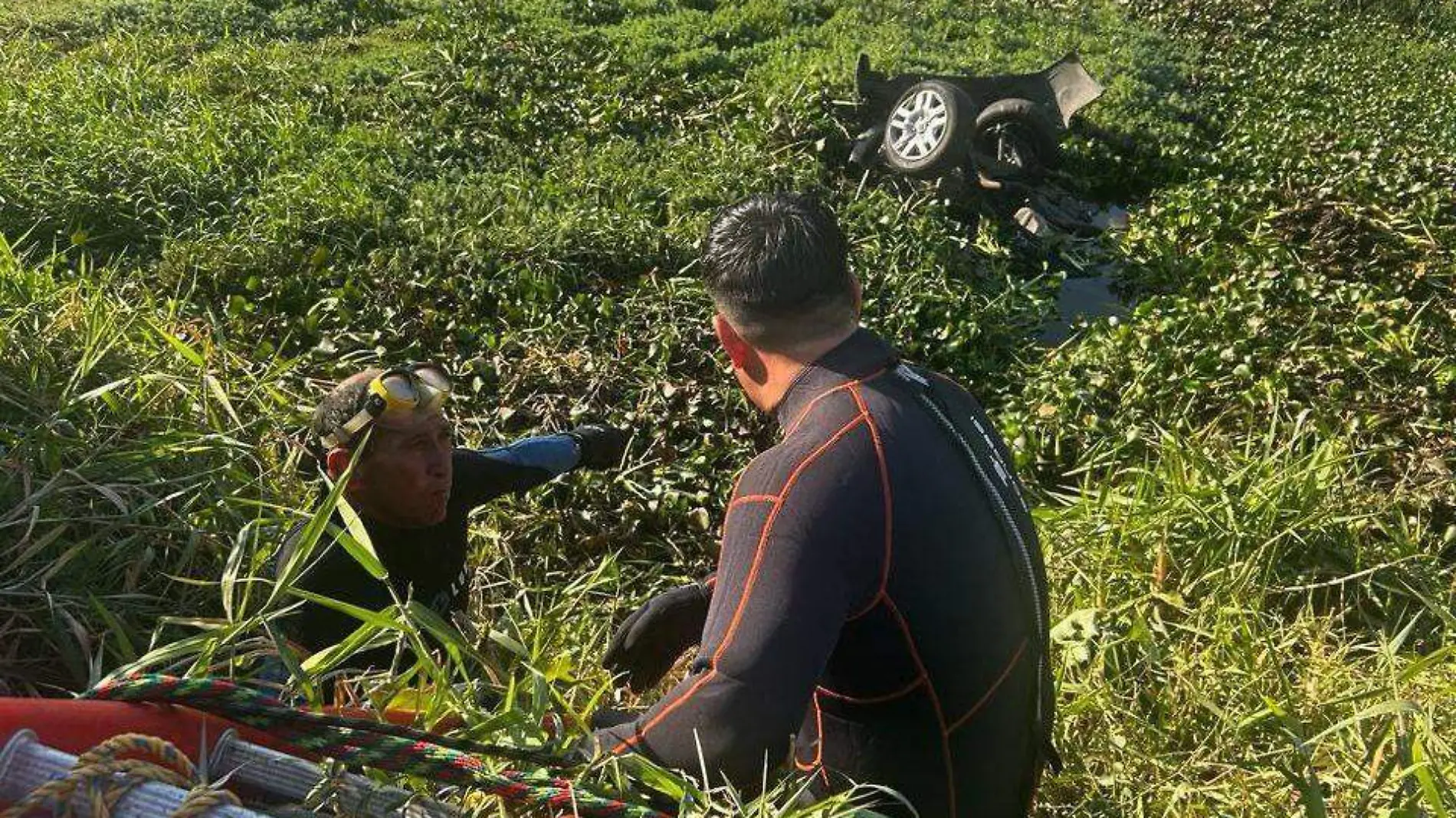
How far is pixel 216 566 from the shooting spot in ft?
8.14

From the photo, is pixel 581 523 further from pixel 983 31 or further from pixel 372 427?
pixel 983 31

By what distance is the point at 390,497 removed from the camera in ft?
9.75

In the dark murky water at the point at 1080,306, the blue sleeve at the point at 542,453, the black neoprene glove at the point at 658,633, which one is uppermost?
the blue sleeve at the point at 542,453

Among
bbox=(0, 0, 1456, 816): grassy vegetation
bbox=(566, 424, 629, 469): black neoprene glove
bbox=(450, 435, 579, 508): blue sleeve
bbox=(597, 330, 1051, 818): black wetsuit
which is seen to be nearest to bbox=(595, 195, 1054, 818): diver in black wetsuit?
bbox=(597, 330, 1051, 818): black wetsuit

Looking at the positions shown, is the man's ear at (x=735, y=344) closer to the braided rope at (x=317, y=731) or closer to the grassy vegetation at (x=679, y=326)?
the grassy vegetation at (x=679, y=326)

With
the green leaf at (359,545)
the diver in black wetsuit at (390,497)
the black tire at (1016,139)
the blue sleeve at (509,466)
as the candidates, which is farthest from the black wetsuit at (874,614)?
the black tire at (1016,139)

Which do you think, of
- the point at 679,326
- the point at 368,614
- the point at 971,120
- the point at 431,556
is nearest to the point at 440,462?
the point at 431,556

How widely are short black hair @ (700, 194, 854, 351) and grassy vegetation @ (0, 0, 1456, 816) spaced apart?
888mm

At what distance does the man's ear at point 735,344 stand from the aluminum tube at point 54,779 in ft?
4.72

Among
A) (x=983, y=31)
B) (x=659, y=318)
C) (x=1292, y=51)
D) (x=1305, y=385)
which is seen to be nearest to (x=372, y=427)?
(x=659, y=318)

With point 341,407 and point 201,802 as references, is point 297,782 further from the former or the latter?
point 341,407

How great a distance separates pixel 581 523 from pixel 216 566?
213 centimetres

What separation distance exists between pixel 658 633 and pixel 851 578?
3.50 ft

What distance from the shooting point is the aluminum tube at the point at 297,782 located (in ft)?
4.96
